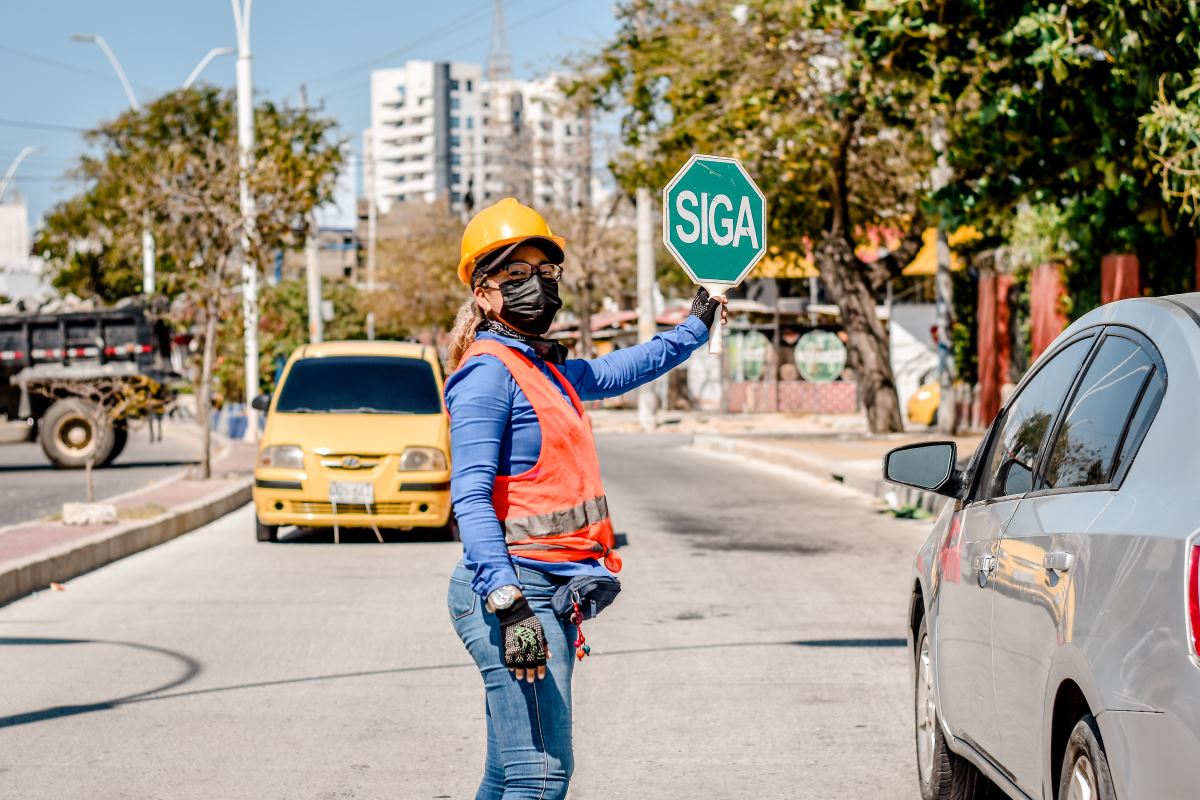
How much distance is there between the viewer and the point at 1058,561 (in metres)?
3.82

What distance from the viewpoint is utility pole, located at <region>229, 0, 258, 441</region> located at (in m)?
22.0

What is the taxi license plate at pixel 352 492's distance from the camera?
46.3ft

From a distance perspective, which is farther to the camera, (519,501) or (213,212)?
(213,212)

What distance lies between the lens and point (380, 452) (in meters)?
14.2

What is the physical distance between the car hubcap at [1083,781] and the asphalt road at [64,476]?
14475 millimetres

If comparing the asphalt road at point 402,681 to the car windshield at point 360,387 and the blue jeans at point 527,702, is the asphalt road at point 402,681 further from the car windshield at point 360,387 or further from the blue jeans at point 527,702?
the blue jeans at point 527,702

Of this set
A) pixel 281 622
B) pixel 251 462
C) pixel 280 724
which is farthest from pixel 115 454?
pixel 280 724

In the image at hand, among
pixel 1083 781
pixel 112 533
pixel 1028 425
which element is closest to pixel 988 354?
pixel 112 533

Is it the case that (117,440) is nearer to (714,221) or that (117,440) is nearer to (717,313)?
(714,221)

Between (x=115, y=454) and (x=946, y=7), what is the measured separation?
15.7 m

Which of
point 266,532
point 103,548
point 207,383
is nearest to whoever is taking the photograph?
point 103,548

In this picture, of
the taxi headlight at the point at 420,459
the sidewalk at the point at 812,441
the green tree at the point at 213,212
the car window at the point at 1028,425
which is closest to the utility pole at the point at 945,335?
the sidewalk at the point at 812,441

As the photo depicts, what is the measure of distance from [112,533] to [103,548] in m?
0.41

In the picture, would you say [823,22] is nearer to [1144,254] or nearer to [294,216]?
[1144,254]
